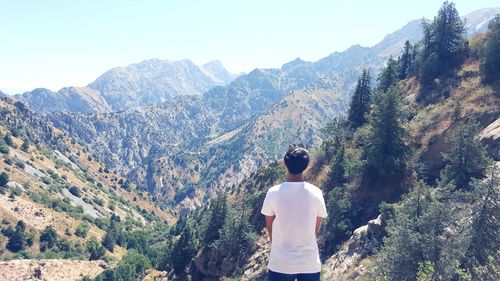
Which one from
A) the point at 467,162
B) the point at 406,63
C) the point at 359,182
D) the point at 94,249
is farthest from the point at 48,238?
the point at 467,162

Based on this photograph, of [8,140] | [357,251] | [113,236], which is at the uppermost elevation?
[8,140]

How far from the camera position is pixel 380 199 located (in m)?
42.9

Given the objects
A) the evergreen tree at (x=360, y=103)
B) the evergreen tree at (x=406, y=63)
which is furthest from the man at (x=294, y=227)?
the evergreen tree at (x=406, y=63)

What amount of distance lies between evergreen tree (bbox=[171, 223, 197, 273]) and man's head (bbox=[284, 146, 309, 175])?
199 ft

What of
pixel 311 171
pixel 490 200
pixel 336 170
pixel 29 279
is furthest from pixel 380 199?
pixel 29 279

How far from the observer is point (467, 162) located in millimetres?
33250

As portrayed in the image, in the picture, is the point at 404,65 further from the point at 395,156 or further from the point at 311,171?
the point at 395,156

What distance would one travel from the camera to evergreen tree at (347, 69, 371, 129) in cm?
6794

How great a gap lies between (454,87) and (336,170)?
2408cm

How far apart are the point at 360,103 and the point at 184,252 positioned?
142 ft

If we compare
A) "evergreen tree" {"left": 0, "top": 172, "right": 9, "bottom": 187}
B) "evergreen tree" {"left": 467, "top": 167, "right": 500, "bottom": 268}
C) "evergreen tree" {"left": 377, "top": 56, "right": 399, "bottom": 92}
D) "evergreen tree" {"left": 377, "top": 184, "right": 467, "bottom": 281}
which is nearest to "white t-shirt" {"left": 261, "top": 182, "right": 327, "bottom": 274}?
"evergreen tree" {"left": 377, "top": 184, "right": 467, "bottom": 281}

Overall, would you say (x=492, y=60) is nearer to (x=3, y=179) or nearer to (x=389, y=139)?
(x=389, y=139)

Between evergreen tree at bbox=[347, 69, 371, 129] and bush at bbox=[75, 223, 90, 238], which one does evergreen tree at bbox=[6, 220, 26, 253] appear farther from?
evergreen tree at bbox=[347, 69, 371, 129]

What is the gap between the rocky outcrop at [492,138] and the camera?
35.2 metres
